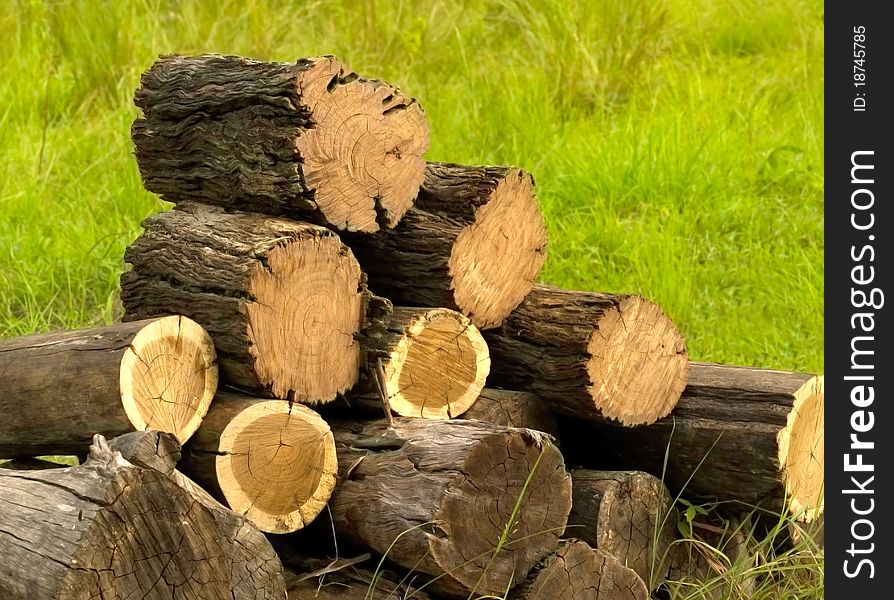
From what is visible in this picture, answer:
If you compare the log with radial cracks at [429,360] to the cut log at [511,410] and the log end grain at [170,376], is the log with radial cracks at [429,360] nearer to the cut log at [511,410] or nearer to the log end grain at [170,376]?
the cut log at [511,410]

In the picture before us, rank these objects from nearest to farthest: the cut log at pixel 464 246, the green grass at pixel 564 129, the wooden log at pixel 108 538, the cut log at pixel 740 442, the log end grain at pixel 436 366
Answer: the wooden log at pixel 108 538, the log end grain at pixel 436 366, the cut log at pixel 464 246, the cut log at pixel 740 442, the green grass at pixel 564 129

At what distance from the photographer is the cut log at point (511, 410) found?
2.92m

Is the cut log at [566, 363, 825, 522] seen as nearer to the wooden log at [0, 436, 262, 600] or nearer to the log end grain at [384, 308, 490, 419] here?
the log end grain at [384, 308, 490, 419]

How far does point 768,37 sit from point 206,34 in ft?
12.1

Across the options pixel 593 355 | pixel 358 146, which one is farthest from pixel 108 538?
pixel 593 355

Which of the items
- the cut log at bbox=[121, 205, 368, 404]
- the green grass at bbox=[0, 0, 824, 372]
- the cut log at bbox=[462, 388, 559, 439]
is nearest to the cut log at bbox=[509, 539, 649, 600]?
the cut log at bbox=[462, 388, 559, 439]

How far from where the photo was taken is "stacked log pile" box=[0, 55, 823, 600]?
7.67 ft

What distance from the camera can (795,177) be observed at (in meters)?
5.84

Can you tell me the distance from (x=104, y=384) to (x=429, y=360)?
0.81 metres

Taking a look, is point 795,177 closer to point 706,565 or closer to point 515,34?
point 515,34

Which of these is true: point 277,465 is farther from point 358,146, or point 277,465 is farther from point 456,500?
point 358,146

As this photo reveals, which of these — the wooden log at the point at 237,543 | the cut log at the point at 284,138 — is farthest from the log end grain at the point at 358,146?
the wooden log at the point at 237,543
